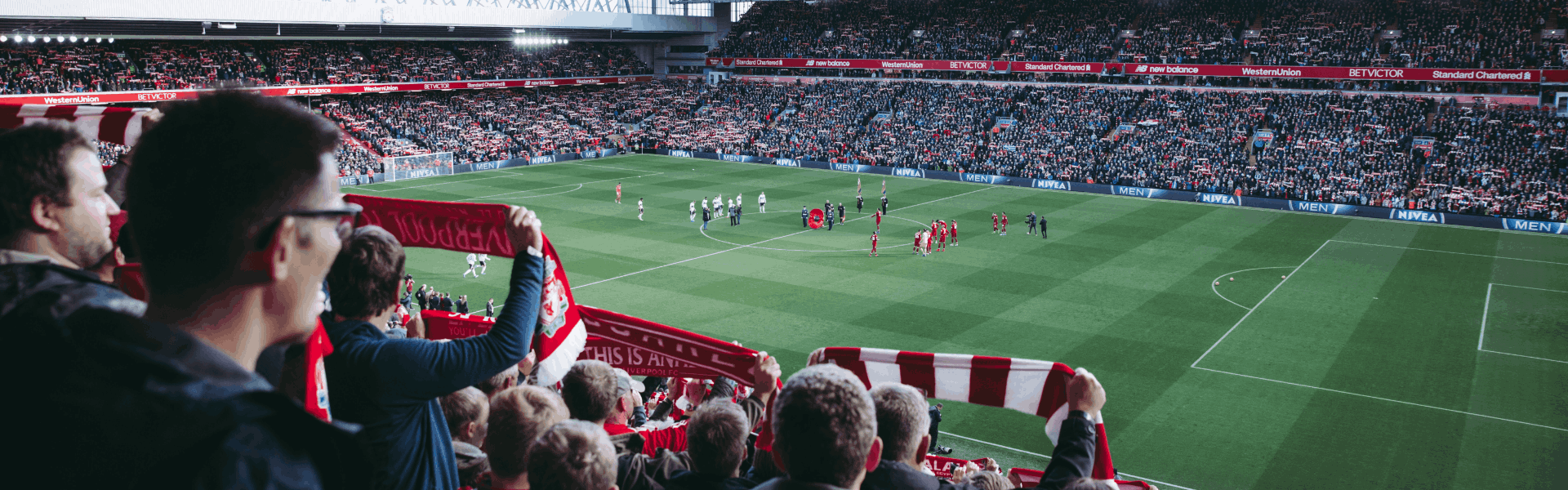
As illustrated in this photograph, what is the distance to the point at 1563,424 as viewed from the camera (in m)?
19.8

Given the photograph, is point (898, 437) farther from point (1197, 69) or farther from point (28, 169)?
point (1197, 69)

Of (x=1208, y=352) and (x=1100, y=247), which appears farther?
(x=1100, y=247)

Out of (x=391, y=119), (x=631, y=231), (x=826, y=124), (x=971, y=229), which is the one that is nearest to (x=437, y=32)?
(x=391, y=119)

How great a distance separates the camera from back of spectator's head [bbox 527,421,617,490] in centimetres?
394

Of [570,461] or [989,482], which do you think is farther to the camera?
[989,482]

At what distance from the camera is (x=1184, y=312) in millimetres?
28391

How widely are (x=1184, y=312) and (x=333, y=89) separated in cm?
5723

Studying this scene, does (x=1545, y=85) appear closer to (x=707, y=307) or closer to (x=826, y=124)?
(x=826, y=124)

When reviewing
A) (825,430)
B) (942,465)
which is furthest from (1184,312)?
(825,430)

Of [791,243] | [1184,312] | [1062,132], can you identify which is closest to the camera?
[1184,312]

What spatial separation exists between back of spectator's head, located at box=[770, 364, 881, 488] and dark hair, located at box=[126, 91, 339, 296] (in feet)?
6.44

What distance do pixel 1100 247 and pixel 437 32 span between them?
185 ft

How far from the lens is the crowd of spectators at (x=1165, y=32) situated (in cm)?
5788

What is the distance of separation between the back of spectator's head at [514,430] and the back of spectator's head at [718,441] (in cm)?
88
